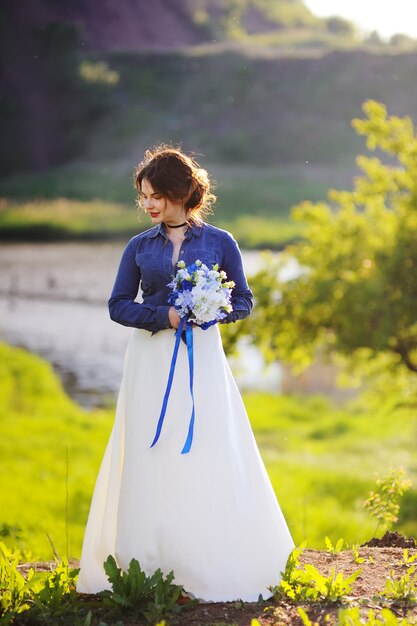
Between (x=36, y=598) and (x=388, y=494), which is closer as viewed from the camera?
(x=36, y=598)

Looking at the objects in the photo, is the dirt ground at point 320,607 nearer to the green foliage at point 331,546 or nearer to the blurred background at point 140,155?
the green foliage at point 331,546

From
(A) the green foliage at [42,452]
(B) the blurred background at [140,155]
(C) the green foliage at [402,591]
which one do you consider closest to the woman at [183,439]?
(C) the green foliage at [402,591]

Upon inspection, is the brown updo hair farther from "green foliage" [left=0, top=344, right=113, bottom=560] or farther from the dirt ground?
"green foliage" [left=0, top=344, right=113, bottom=560]

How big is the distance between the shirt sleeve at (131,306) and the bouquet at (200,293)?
0.09 metres

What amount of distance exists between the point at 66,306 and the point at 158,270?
14.2m

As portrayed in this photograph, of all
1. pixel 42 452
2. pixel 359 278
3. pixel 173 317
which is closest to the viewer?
pixel 173 317

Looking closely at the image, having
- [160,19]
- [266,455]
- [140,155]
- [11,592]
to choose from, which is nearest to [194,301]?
[11,592]

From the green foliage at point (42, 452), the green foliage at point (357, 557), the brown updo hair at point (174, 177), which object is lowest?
the green foliage at point (357, 557)

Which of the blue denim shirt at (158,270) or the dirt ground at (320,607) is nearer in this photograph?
the dirt ground at (320,607)

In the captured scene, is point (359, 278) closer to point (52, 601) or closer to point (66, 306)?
point (52, 601)

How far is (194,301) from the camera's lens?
9.58ft

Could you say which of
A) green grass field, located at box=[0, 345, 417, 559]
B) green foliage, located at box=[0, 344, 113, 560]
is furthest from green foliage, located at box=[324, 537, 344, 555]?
green grass field, located at box=[0, 345, 417, 559]

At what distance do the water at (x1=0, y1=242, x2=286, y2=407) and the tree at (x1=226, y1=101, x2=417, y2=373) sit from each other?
24.0 ft

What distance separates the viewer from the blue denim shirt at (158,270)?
3.07m
